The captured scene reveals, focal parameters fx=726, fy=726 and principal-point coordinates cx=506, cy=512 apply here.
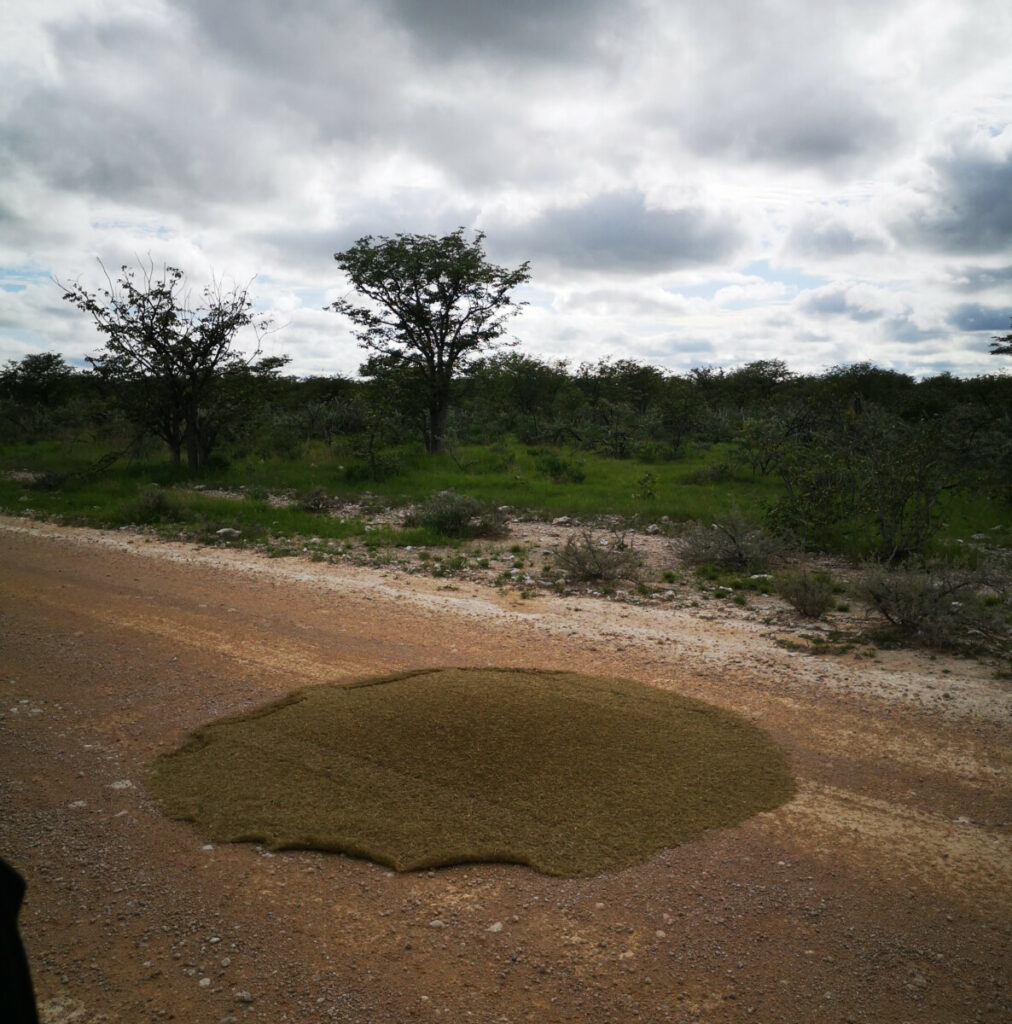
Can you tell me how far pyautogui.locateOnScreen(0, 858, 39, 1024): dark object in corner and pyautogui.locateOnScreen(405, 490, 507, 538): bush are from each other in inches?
361

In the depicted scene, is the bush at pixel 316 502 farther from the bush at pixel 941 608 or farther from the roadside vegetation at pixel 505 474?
the bush at pixel 941 608

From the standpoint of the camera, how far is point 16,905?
938mm

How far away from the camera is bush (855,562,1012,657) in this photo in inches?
229

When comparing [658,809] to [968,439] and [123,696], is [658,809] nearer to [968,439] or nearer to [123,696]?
[123,696]

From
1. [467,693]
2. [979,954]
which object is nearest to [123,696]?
[467,693]

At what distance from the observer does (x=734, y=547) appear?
8.65 metres

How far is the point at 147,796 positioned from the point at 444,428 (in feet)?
53.3

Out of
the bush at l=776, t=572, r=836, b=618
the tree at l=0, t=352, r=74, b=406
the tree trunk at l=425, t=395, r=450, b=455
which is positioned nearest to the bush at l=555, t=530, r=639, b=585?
the bush at l=776, t=572, r=836, b=618

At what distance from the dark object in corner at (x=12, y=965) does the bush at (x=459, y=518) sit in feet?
30.0

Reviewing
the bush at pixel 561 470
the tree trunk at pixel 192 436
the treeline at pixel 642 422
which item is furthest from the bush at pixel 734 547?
the tree trunk at pixel 192 436

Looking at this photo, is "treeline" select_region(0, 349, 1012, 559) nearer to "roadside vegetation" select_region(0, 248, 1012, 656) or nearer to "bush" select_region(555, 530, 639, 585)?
"roadside vegetation" select_region(0, 248, 1012, 656)

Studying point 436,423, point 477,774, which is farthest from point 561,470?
Result: point 477,774

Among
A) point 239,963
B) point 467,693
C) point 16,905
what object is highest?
point 16,905

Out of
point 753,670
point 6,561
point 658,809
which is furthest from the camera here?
point 6,561
